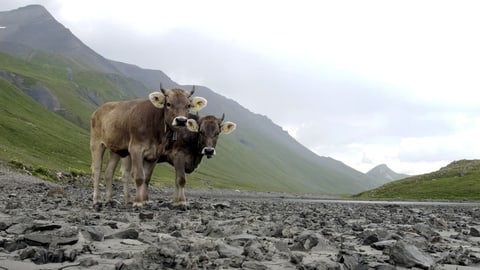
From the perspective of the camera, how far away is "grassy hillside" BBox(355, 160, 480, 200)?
334 feet

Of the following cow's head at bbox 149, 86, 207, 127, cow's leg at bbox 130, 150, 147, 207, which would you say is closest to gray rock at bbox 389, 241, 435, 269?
cow's head at bbox 149, 86, 207, 127

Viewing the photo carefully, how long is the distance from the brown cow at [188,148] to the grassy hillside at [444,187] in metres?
86.5

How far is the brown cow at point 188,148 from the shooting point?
62.0 ft

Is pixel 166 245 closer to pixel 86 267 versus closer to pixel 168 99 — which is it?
pixel 86 267

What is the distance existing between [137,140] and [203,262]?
11.2 meters

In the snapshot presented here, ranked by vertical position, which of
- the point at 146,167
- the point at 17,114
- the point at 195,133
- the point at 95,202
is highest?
the point at 17,114

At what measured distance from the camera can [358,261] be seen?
6637 mm

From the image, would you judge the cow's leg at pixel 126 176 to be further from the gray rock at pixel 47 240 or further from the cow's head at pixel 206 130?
the gray rock at pixel 47 240

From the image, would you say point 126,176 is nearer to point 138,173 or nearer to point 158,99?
point 138,173

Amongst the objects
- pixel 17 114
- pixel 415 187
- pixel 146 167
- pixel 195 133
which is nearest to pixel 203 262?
pixel 146 167

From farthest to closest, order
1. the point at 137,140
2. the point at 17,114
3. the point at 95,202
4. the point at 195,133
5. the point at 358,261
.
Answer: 1. the point at 17,114
2. the point at 195,133
3. the point at 95,202
4. the point at 137,140
5. the point at 358,261

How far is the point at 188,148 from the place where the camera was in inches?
792

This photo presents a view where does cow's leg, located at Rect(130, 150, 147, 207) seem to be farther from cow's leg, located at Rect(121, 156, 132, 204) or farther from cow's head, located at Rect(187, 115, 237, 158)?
cow's head, located at Rect(187, 115, 237, 158)

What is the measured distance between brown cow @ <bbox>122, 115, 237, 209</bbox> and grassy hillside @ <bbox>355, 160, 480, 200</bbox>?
86482mm
